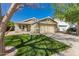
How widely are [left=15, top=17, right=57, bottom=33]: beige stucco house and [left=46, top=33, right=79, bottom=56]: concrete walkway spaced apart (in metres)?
0.08

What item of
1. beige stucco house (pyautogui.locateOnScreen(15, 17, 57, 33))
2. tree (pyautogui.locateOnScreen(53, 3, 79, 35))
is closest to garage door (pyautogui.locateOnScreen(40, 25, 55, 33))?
beige stucco house (pyautogui.locateOnScreen(15, 17, 57, 33))

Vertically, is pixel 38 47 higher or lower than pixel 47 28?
lower

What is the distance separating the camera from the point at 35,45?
2.70m

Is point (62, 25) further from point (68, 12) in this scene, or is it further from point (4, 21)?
point (4, 21)

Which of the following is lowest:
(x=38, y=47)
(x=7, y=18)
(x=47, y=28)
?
(x=38, y=47)

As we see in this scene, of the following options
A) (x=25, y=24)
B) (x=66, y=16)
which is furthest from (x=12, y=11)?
(x=66, y=16)

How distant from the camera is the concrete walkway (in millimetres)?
2650

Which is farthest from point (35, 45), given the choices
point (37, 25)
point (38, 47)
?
point (37, 25)

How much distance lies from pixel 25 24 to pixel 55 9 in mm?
364

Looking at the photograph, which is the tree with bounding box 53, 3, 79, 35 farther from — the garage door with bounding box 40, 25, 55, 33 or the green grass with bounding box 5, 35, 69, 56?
the green grass with bounding box 5, 35, 69, 56

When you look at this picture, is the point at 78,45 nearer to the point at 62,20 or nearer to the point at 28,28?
the point at 62,20

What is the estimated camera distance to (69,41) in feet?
8.91

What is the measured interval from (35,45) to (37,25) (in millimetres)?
219

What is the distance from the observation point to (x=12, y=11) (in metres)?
2.67
